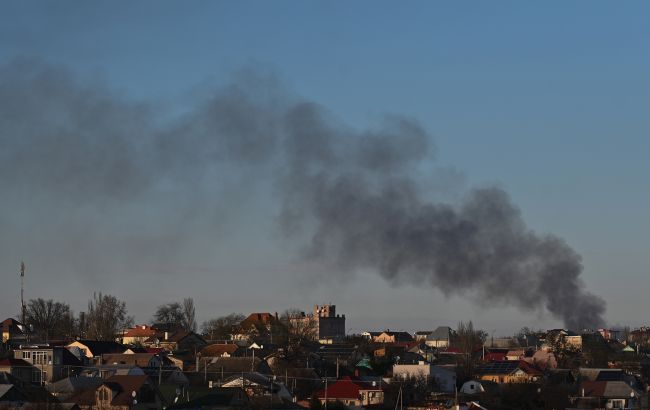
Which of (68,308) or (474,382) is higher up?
(68,308)

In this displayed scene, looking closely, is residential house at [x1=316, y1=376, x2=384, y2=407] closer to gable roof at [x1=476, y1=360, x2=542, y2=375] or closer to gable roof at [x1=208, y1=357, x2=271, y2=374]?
gable roof at [x1=208, y1=357, x2=271, y2=374]

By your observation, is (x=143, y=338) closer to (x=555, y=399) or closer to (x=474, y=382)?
(x=474, y=382)

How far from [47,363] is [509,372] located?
101 ft

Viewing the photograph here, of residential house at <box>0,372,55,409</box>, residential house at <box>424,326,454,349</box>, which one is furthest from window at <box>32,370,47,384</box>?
residential house at <box>424,326,454,349</box>

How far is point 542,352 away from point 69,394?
145 ft

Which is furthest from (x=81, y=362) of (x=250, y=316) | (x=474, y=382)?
(x=250, y=316)

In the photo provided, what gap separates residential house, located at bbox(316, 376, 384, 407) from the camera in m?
64.2

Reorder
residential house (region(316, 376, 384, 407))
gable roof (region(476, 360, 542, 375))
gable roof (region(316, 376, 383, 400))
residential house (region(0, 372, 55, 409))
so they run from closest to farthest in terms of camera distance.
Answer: residential house (region(0, 372, 55, 409)) → residential house (region(316, 376, 384, 407)) → gable roof (region(316, 376, 383, 400)) → gable roof (region(476, 360, 542, 375))

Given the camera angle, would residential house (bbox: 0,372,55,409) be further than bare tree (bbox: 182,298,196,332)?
No

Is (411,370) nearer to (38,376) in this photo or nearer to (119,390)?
(119,390)

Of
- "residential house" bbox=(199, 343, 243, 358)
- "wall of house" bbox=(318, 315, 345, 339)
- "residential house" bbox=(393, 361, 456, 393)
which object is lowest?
"residential house" bbox=(393, 361, 456, 393)

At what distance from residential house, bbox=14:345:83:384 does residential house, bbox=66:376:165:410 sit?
311 inches

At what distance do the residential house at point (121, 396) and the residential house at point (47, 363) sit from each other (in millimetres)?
7887

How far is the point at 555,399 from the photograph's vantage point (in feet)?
212
